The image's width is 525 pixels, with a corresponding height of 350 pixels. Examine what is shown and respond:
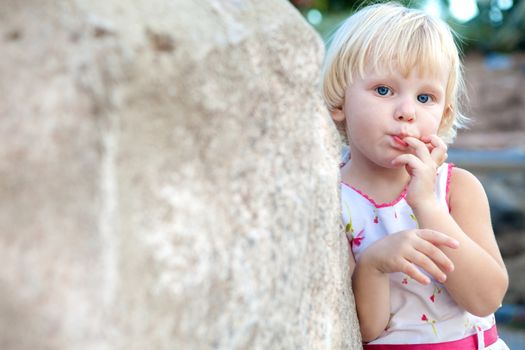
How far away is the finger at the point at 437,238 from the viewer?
4.71 feet

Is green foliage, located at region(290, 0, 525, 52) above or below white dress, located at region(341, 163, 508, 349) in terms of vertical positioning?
below

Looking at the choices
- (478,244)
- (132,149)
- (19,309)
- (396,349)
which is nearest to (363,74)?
(478,244)

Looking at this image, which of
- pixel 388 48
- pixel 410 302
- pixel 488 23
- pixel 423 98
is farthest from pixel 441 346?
pixel 488 23

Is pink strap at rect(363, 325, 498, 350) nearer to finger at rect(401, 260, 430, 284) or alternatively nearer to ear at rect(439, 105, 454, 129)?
finger at rect(401, 260, 430, 284)

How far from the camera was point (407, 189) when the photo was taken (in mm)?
1709

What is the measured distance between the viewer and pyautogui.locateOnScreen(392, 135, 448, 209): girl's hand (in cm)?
160

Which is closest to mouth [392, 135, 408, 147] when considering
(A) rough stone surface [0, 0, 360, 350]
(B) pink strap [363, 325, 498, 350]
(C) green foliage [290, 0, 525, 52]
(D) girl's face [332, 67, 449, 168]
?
(D) girl's face [332, 67, 449, 168]

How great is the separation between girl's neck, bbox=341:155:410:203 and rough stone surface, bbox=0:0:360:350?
0.68 m

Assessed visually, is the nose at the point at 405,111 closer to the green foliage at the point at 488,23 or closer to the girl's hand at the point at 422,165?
the girl's hand at the point at 422,165

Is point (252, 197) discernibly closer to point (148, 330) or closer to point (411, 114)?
point (148, 330)

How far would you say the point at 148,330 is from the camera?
35.5 inches

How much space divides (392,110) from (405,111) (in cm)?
3

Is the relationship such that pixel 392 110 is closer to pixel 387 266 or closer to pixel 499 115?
pixel 387 266

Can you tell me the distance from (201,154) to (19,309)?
298 mm
